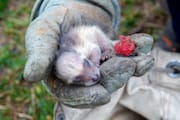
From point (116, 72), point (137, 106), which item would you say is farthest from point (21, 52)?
point (116, 72)

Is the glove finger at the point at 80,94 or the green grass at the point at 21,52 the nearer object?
the glove finger at the point at 80,94

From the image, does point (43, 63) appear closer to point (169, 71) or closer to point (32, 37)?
point (32, 37)

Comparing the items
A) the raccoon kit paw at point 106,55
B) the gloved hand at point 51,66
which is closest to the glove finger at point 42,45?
the gloved hand at point 51,66

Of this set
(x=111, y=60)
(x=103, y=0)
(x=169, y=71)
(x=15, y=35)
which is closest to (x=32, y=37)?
(x=111, y=60)

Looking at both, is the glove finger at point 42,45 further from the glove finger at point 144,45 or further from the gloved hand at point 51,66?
the glove finger at point 144,45

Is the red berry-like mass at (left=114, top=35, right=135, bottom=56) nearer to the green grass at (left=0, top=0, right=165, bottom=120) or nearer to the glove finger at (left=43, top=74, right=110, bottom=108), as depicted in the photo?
the glove finger at (left=43, top=74, right=110, bottom=108)

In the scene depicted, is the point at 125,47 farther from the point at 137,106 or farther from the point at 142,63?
the point at 137,106

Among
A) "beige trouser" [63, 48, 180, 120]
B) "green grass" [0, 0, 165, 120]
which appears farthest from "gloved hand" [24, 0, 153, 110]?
"green grass" [0, 0, 165, 120]
